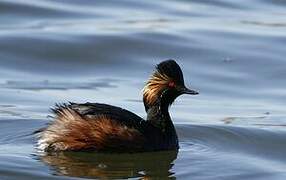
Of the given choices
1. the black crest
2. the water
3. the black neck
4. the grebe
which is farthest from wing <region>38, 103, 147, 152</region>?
the black crest

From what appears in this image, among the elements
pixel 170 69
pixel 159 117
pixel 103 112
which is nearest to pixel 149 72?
pixel 159 117

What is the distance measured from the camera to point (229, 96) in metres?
13.4

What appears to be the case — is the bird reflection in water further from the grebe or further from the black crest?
the black crest

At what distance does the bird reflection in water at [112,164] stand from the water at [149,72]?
11mm

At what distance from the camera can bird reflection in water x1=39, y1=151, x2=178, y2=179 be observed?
9.41m

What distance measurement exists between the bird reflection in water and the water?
0.04 feet

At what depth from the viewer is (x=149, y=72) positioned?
14609mm

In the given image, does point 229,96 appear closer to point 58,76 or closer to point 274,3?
point 58,76

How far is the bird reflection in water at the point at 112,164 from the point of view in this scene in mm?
9414

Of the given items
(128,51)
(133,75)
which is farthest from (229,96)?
(128,51)

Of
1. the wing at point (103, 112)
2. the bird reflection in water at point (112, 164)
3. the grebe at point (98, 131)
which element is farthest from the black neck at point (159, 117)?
the wing at point (103, 112)

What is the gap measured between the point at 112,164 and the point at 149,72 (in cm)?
493

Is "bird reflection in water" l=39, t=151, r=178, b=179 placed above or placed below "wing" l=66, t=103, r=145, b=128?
below

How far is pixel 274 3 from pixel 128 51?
5.33 meters
